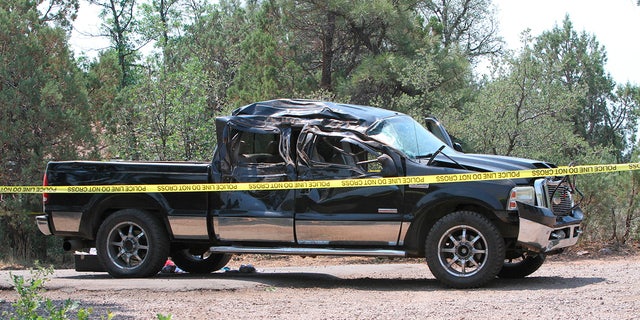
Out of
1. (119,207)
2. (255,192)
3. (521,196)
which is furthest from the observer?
(119,207)

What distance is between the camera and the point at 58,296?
29.5 feet

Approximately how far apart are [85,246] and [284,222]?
10.0ft

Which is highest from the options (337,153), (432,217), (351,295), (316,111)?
(316,111)

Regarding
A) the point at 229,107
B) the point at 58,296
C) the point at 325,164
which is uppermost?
the point at 229,107

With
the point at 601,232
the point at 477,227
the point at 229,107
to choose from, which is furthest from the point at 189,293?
the point at 229,107

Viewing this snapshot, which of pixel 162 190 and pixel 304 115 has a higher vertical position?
pixel 304 115

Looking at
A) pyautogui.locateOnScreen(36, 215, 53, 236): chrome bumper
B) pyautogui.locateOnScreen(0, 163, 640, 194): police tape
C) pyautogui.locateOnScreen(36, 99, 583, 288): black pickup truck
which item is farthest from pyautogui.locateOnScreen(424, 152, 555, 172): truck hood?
pyautogui.locateOnScreen(36, 215, 53, 236): chrome bumper

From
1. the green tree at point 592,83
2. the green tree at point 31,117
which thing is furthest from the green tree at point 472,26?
the green tree at point 31,117

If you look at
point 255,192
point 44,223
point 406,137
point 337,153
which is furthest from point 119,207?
point 406,137

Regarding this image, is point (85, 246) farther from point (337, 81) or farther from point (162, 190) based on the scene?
point (337, 81)

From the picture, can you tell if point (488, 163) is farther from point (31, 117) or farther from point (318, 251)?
point (31, 117)

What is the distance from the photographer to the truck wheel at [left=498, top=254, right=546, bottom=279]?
9.84 m

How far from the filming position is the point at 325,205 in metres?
9.38

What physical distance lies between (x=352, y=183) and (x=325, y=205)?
40cm
